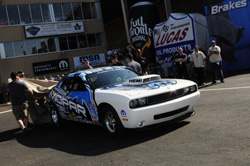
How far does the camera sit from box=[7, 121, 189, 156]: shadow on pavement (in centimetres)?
517

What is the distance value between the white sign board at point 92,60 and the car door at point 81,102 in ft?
80.3

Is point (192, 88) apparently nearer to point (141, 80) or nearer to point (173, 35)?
point (141, 80)

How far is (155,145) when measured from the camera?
189 inches

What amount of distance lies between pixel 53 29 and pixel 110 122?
2603 centimetres

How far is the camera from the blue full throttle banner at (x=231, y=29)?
1530cm

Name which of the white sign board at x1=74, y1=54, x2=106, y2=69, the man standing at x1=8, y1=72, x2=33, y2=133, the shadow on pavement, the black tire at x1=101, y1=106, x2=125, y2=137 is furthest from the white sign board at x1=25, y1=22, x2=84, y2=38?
the black tire at x1=101, y1=106, x2=125, y2=137

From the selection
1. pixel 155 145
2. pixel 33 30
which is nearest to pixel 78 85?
pixel 155 145

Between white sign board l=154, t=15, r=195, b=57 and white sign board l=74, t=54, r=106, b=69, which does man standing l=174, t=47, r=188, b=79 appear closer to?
white sign board l=154, t=15, r=195, b=57

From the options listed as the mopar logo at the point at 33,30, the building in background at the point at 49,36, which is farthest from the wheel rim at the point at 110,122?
the mopar logo at the point at 33,30

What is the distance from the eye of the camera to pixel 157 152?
4418mm

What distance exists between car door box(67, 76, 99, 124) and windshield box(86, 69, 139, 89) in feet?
0.59

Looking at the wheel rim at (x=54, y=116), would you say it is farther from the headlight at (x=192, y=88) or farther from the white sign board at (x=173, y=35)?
the white sign board at (x=173, y=35)

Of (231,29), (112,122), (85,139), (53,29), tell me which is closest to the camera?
(112,122)

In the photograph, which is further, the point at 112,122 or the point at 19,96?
the point at 19,96
